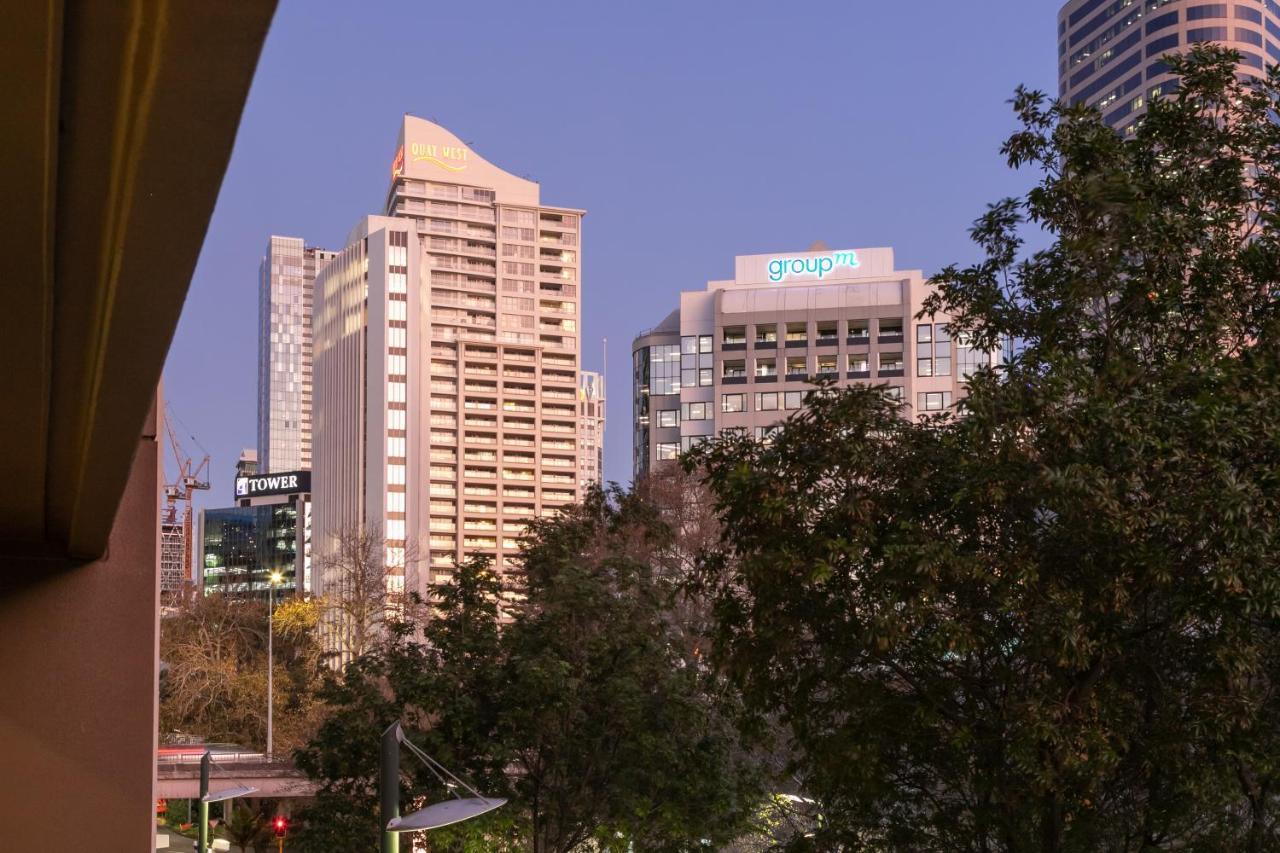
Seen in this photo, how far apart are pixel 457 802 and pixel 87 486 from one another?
331 cm

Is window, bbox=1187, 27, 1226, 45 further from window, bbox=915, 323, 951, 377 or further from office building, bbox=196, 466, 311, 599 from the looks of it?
office building, bbox=196, 466, 311, 599

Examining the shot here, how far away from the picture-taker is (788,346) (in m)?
112

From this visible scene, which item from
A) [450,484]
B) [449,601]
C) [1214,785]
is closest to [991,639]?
[1214,785]

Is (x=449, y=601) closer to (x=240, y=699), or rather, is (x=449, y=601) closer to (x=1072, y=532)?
(x=1072, y=532)

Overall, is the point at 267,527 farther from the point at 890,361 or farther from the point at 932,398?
the point at 932,398

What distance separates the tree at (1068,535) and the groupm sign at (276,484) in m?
177

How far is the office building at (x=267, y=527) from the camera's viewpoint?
180 metres

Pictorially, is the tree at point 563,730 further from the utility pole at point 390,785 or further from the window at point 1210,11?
the window at point 1210,11

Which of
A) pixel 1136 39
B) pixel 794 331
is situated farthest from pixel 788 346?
pixel 1136 39

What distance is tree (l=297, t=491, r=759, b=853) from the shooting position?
63.7 ft

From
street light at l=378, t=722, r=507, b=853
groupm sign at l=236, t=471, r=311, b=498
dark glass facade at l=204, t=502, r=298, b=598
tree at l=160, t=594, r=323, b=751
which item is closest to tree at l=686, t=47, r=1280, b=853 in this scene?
street light at l=378, t=722, r=507, b=853

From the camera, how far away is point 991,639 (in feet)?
38.3

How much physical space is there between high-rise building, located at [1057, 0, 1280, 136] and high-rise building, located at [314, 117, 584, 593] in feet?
170

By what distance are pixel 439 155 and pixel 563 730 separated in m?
143
